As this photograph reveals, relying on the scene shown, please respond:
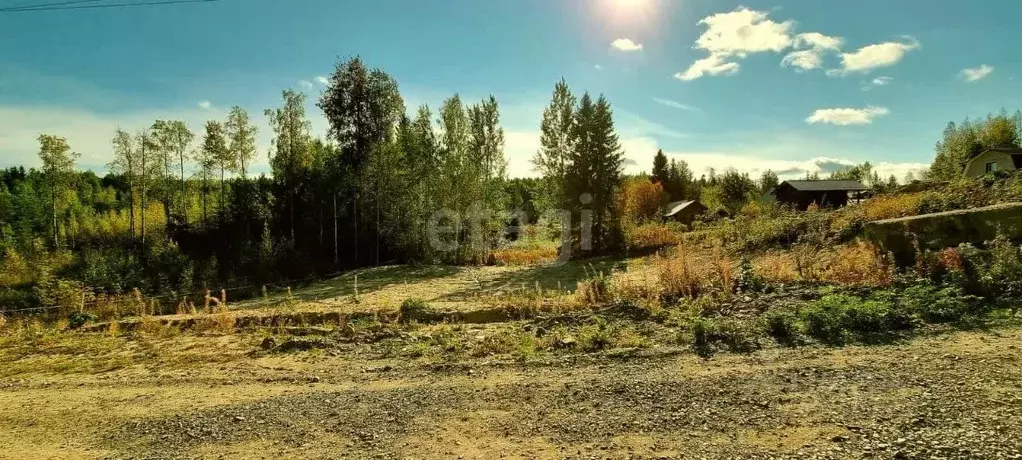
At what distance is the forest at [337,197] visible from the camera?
2308cm

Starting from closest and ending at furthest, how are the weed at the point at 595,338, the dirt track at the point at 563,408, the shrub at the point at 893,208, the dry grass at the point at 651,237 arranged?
the dirt track at the point at 563,408 → the weed at the point at 595,338 → the shrub at the point at 893,208 → the dry grass at the point at 651,237

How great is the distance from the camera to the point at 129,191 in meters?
26.8

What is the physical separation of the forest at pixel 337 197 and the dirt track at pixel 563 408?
16.4 metres

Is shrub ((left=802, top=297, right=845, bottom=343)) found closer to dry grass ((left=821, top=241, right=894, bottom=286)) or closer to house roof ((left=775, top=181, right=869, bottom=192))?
dry grass ((left=821, top=241, right=894, bottom=286))

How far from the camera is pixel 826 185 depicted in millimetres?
41969

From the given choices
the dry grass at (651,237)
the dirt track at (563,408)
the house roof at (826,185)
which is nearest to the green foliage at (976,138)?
the house roof at (826,185)

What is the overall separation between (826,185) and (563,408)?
46245 millimetres

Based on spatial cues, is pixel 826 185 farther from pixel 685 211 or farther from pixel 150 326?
pixel 150 326

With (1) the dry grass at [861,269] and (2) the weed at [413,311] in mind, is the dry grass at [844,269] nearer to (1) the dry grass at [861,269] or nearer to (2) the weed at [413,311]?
(1) the dry grass at [861,269]

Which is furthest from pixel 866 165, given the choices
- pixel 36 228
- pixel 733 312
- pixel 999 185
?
pixel 36 228

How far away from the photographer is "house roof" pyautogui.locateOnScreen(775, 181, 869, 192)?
40.6m

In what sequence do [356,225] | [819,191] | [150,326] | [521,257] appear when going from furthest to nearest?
[819,191] → [356,225] → [521,257] → [150,326]

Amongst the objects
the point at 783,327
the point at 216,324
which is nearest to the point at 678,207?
the point at 783,327

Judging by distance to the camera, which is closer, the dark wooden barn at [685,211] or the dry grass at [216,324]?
the dry grass at [216,324]
